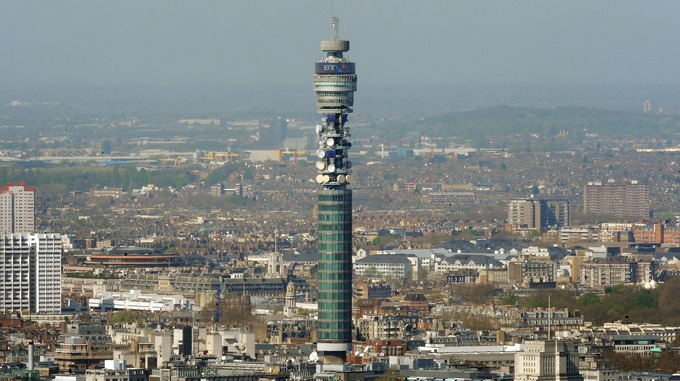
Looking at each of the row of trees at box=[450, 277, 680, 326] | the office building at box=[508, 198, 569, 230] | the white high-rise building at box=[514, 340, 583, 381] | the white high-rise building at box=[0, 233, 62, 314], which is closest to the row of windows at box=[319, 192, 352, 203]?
the white high-rise building at box=[514, 340, 583, 381]

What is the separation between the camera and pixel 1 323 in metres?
88.1

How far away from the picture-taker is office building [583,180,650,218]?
554ft

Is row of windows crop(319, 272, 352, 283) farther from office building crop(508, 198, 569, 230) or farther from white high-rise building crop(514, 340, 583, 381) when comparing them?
office building crop(508, 198, 569, 230)

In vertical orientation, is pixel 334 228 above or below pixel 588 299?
above

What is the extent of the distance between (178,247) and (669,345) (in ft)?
200

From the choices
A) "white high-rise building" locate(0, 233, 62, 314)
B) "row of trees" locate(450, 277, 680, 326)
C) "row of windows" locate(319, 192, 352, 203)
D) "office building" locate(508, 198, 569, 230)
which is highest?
"office building" locate(508, 198, 569, 230)

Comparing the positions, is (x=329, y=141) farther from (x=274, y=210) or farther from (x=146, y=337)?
(x=274, y=210)

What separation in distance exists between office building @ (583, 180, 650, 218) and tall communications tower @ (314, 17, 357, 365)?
9495 cm

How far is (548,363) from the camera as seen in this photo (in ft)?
194

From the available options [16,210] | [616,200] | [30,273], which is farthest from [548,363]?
[616,200]

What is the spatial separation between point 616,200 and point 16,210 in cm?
4761

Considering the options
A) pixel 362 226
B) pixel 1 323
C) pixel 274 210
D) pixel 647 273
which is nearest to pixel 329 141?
pixel 1 323

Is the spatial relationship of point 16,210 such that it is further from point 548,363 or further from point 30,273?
point 548,363

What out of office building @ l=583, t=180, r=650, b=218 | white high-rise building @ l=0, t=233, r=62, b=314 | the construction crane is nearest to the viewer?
the construction crane
